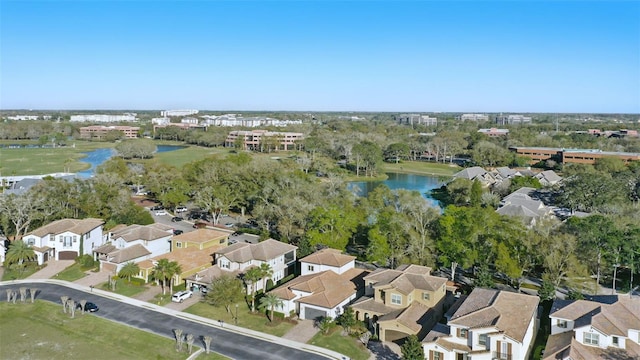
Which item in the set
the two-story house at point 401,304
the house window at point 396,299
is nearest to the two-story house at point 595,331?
the two-story house at point 401,304

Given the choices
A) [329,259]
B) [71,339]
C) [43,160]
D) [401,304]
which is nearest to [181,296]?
[71,339]

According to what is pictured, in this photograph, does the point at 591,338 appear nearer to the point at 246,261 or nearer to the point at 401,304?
the point at 401,304

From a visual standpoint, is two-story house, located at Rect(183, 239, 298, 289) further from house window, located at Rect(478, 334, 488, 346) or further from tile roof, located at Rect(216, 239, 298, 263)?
house window, located at Rect(478, 334, 488, 346)

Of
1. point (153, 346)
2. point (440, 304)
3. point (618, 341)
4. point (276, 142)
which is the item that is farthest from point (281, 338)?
point (276, 142)

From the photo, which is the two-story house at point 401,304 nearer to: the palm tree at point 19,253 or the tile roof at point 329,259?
the tile roof at point 329,259

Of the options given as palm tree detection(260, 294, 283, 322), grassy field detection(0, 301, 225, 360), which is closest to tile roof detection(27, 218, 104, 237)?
grassy field detection(0, 301, 225, 360)
